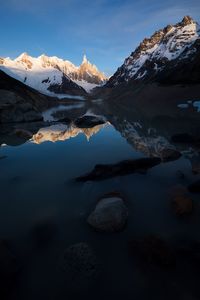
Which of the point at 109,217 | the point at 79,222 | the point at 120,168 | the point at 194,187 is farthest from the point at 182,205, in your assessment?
the point at 120,168

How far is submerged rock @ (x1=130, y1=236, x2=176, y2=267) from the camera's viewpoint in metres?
8.23

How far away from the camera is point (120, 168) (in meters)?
16.0

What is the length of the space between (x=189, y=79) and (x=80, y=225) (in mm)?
139119

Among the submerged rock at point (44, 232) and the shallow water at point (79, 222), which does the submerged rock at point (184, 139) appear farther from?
the submerged rock at point (44, 232)

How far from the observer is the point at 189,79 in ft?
452

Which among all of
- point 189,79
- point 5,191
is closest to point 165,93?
point 189,79

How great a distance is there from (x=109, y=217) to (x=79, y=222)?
48.4 inches

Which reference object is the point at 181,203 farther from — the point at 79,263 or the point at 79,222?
the point at 79,263

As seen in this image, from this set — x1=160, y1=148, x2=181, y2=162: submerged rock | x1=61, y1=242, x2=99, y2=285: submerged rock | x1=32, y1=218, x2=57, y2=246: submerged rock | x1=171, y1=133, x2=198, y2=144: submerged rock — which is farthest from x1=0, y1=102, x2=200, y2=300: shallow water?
x1=171, y1=133, x2=198, y2=144: submerged rock

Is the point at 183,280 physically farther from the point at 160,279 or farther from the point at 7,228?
the point at 7,228

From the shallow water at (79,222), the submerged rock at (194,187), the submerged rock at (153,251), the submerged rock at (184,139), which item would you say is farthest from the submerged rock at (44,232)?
the submerged rock at (184,139)

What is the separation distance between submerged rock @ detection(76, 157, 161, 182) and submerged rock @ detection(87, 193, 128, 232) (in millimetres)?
4338

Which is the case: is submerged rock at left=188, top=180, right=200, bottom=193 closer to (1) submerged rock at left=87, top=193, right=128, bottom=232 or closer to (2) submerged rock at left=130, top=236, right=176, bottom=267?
(1) submerged rock at left=87, top=193, right=128, bottom=232

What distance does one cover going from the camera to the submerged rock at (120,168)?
15.2 m
